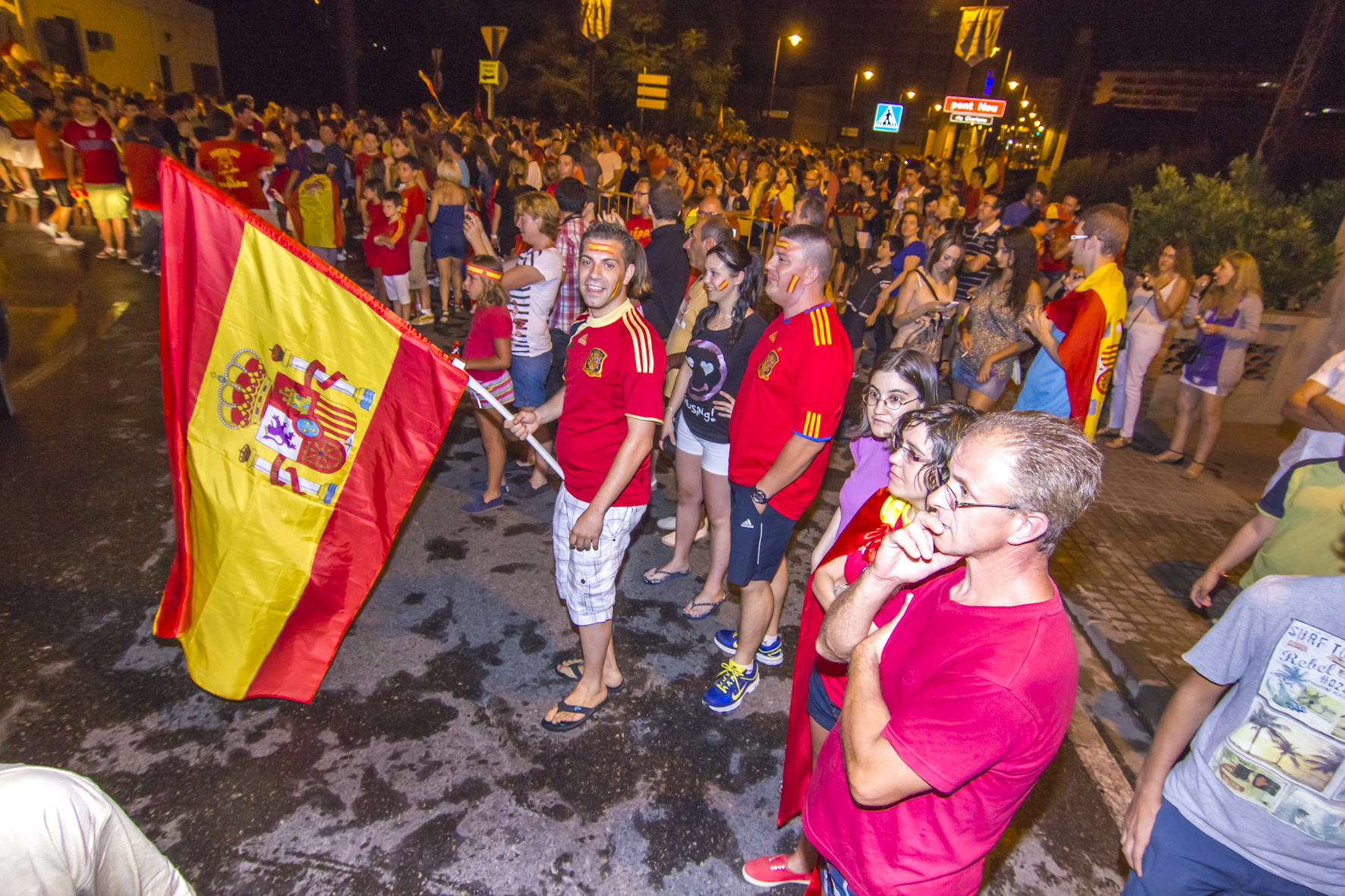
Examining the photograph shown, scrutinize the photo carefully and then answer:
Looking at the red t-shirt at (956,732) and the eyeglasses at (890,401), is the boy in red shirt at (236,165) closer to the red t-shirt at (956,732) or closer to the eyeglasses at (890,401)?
the eyeglasses at (890,401)

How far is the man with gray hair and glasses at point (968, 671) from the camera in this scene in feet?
4.95

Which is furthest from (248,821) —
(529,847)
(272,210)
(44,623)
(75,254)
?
(75,254)

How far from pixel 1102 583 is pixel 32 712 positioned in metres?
6.49

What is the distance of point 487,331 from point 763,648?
2.90 meters

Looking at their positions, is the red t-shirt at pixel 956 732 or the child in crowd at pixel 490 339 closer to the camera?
the red t-shirt at pixel 956 732

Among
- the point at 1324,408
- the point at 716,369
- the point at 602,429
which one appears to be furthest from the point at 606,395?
the point at 1324,408

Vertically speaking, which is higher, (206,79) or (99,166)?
(206,79)

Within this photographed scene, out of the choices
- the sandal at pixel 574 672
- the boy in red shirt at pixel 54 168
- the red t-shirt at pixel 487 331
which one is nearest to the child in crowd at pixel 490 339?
the red t-shirt at pixel 487 331

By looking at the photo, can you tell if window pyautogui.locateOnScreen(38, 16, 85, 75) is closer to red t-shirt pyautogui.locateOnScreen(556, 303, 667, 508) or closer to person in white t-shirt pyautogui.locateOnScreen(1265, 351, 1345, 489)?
red t-shirt pyautogui.locateOnScreen(556, 303, 667, 508)

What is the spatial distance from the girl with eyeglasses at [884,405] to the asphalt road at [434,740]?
4.65 ft

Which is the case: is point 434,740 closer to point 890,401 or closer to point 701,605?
point 701,605

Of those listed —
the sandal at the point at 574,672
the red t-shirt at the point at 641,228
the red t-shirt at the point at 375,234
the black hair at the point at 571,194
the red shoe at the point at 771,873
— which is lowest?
the red shoe at the point at 771,873

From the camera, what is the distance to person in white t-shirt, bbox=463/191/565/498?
16.3 feet

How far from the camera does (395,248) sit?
834 cm
